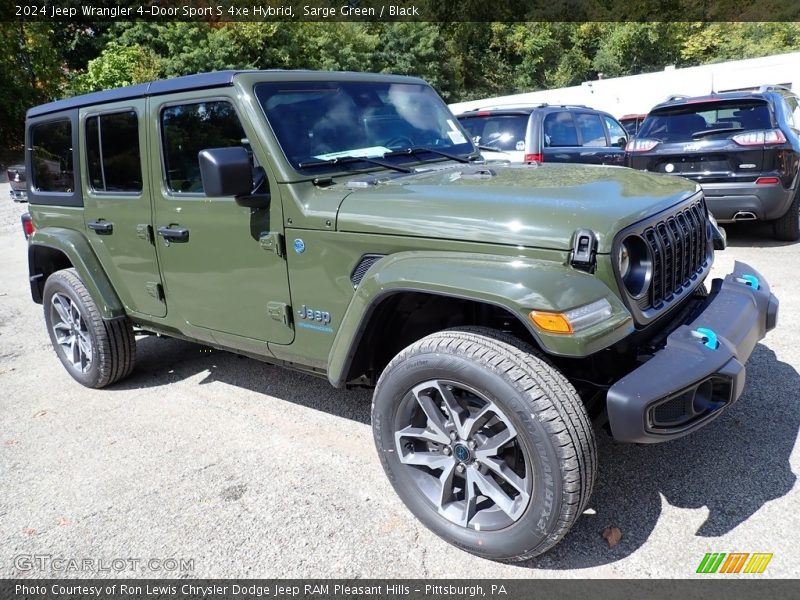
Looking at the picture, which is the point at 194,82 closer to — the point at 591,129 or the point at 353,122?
the point at 353,122

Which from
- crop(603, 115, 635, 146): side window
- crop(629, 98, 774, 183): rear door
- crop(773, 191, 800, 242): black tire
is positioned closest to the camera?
crop(629, 98, 774, 183): rear door

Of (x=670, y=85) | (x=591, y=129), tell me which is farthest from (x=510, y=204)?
(x=670, y=85)

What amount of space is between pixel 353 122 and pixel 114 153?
1601 mm

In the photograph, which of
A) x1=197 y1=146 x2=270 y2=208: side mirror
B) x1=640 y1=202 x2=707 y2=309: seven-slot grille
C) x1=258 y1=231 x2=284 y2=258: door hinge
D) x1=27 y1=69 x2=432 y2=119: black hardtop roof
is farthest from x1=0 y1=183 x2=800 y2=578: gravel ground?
x1=27 y1=69 x2=432 y2=119: black hardtop roof

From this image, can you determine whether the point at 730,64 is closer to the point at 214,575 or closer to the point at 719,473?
the point at 719,473

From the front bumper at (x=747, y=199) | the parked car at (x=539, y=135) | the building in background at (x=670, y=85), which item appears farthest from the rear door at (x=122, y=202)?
the building in background at (x=670, y=85)

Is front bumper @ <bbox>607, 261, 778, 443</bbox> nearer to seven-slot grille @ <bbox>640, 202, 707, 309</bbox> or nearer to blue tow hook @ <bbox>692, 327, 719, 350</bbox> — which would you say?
blue tow hook @ <bbox>692, 327, 719, 350</bbox>

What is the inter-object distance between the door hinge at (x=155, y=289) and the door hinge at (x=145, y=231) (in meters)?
0.27

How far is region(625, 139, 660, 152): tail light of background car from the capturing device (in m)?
7.45

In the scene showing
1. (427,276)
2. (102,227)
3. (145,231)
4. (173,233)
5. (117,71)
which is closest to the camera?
(427,276)

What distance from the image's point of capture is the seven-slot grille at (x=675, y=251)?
2512mm

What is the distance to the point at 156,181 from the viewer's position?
3.55 metres

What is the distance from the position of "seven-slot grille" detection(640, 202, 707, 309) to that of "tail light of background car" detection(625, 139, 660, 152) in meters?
4.74

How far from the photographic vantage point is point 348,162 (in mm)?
3162
